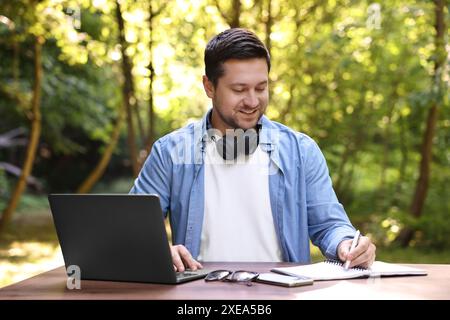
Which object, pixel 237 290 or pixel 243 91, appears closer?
pixel 237 290

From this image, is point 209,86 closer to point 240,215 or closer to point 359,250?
point 240,215

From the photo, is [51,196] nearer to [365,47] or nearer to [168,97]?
[365,47]

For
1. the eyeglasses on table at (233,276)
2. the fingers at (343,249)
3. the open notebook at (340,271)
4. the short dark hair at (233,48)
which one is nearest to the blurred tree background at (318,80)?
the short dark hair at (233,48)

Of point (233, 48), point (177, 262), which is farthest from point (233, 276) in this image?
point (233, 48)

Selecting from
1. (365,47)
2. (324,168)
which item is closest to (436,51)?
(365,47)

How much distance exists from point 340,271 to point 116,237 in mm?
673

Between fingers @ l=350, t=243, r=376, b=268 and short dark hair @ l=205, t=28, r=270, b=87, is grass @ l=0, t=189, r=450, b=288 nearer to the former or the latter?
short dark hair @ l=205, t=28, r=270, b=87

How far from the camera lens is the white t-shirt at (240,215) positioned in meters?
2.88

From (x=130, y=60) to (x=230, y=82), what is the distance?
583 centimetres

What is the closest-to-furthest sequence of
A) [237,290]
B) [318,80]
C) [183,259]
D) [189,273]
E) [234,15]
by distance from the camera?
[237,290] < [189,273] < [183,259] < [234,15] < [318,80]

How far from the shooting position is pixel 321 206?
283 centimetres

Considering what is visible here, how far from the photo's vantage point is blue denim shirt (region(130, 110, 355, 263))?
9.30ft

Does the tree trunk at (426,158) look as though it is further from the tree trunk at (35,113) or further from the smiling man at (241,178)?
the smiling man at (241,178)
